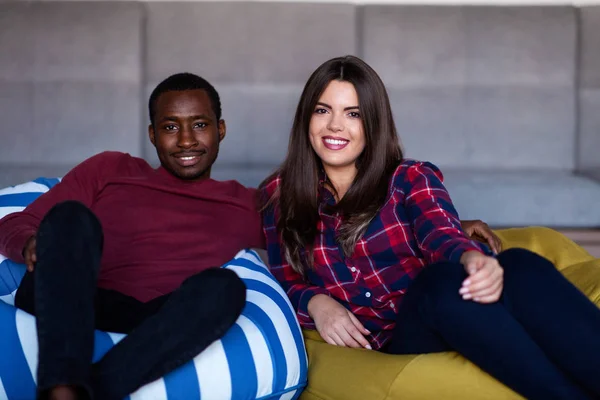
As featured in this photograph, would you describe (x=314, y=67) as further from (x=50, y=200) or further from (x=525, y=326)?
(x=525, y=326)

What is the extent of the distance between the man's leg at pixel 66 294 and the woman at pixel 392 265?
54 centimetres

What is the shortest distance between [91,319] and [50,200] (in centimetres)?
49

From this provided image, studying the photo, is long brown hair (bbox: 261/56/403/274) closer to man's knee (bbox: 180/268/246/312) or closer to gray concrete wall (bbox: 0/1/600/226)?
man's knee (bbox: 180/268/246/312)

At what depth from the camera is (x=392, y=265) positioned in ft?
5.41

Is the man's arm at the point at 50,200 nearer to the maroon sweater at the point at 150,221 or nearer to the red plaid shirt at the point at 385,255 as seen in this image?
the maroon sweater at the point at 150,221

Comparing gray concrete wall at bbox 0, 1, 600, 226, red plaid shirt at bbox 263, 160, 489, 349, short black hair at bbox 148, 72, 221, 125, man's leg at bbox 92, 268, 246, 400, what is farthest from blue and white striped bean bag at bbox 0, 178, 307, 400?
gray concrete wall at bbox 0, 1, 600, 226

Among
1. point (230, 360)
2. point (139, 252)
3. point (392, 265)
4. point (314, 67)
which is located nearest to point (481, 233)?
point (392, 265)

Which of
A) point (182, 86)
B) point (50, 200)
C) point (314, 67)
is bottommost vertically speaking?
point (50, 200)

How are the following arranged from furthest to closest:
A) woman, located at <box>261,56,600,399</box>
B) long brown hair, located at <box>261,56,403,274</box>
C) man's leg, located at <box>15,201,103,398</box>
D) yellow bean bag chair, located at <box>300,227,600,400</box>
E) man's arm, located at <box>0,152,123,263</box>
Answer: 1. long brown hair, located at <box>261,56,403,274</box>
2. man's arm, located at <box>0,152,123,263</box>
3. yellow bean bag chair, located at <box>300,227,600,400</box>
4. woman, located at <box>261,56,600,399</box>
5. man's leg, located at <box>15,201,103,398</box>

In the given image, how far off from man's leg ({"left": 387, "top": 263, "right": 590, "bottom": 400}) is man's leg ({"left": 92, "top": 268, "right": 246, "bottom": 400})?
0.37 m

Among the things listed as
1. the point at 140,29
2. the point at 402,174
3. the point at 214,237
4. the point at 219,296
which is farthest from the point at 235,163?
the point at 219,296

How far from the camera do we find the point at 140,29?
2674mm

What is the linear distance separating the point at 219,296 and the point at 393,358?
39 cm

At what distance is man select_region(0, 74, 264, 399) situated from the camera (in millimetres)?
1261
